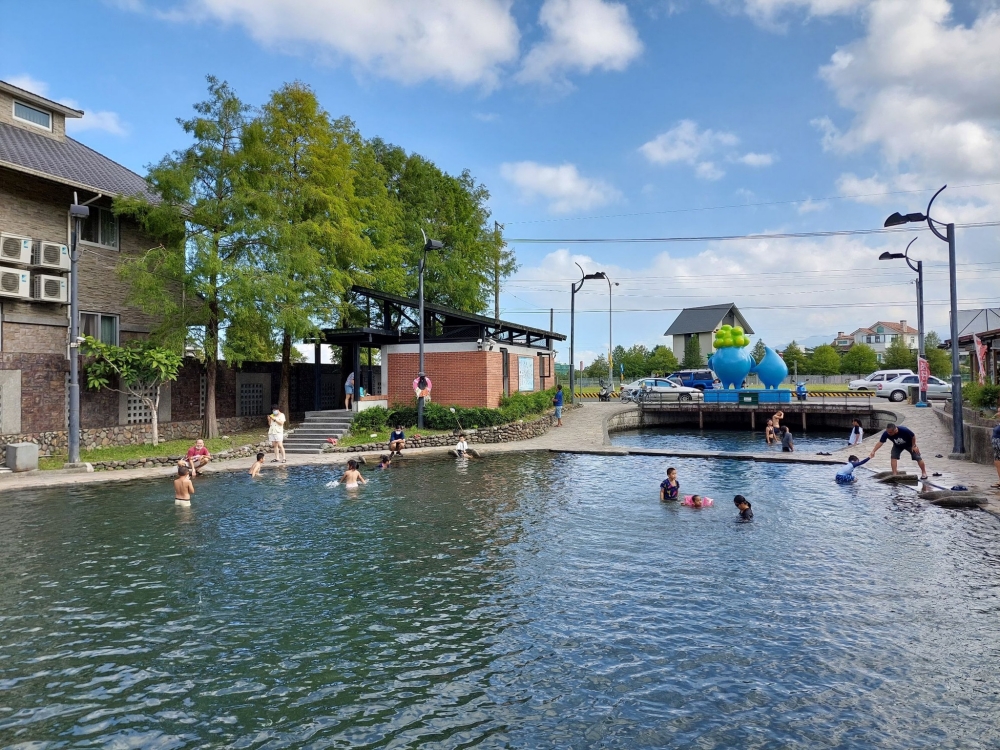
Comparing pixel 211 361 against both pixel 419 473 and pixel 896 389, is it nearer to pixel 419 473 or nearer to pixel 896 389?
pixel 419 473

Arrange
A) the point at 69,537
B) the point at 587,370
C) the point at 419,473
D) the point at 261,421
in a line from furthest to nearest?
1. the point at 587,370
2. the point at 261,421
3. the point at 419,473
4. the point at 69,537

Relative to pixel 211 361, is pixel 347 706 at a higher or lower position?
lower

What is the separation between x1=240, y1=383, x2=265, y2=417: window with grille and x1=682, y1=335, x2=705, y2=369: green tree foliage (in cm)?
5964

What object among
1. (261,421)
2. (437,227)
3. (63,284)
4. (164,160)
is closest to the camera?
(63,284)

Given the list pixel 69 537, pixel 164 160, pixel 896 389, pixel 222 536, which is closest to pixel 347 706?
pixel 222 536

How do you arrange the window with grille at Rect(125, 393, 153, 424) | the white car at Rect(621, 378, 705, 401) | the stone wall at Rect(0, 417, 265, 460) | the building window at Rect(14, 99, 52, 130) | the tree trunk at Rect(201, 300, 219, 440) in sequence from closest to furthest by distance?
the stone wall at Rect(0, 417, 265, 460), the window with grille at Rect(125, 393, 153, 424), the tree trunk at Rect(201, 300, 219, 440), the building window at Rect(14, 99, 52, 130), the white car at Rect(621, 378, 705, 401)

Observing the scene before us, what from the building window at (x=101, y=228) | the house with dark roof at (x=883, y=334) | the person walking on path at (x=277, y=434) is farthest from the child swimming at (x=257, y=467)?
the house with dark roof at (x=883, y=334)

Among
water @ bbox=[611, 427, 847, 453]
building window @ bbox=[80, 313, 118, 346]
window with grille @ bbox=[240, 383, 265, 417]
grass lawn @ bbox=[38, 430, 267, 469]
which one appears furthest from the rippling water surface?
building window @ bbox=[80, 313, 118, 346]

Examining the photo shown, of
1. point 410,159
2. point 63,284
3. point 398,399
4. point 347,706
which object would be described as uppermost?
point 410,159

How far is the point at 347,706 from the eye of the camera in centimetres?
630

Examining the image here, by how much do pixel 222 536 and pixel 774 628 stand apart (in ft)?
32.8

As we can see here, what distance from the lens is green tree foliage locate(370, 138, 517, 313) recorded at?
3728 centimetres

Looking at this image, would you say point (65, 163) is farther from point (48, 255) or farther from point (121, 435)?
point (121, 435)

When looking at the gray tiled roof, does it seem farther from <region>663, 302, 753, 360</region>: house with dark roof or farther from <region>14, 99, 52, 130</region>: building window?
<region>663, 302, 753, 360</region>: house with dark roof
